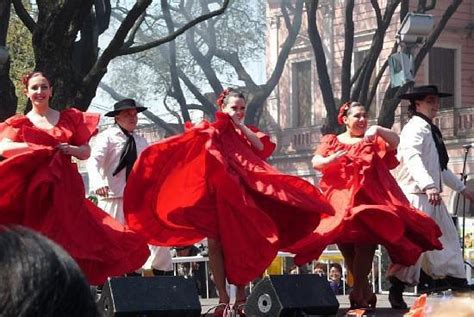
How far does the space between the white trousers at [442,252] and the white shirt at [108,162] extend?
2016 mm

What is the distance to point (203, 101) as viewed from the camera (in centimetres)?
3200

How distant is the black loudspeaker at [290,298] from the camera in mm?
7047

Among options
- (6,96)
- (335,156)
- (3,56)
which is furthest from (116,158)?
(6,96)

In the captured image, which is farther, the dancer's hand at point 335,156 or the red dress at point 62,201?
the dancer's hand at point 335,156

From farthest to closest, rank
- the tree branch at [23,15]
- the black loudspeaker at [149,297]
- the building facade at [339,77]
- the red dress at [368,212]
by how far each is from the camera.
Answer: the building facade at [339,77]
the tree branch at [23,15]
the red dress at [368,212]
the black loudspeaker at [149,297]

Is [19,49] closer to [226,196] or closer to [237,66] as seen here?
[237,66]

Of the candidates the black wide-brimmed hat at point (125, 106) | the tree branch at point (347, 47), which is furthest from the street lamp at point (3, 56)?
the tree branch at point (347, 47)

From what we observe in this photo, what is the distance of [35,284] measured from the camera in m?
Result: 1.62

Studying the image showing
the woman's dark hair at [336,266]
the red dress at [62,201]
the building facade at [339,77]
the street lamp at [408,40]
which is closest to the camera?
the red dress at [62,201]

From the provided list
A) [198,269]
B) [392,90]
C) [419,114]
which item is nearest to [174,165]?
[419,114]

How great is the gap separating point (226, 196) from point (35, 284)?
234 inches

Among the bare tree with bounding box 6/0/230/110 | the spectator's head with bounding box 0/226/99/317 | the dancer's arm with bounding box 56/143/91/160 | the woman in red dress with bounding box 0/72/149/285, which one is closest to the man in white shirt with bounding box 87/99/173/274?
the woman in red dress with bounding box 0/72/149/285

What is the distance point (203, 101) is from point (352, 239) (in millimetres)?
23561

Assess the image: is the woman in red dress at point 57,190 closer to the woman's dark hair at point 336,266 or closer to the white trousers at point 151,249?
the white trousers at point 151,249
